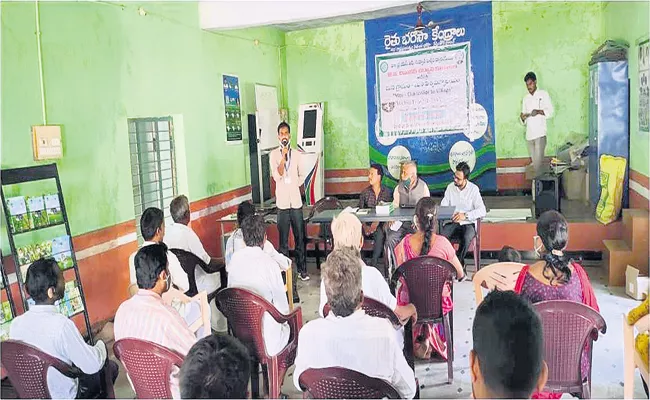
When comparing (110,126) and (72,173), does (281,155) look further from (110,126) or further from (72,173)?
(72,173)

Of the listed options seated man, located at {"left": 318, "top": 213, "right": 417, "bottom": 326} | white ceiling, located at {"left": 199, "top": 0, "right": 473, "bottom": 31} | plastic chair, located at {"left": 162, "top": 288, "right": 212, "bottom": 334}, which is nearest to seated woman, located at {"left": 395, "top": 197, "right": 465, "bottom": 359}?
seated man, located at {"left": 318, "top": 213, "right": 417, "bottom": 326}

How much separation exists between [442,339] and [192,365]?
114 inches

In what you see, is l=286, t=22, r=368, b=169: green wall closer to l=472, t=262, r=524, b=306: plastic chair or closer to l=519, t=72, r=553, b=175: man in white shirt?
l=519, t=72, r=553, b=175: man in white shirt

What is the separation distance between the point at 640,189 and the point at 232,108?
4.63 metres

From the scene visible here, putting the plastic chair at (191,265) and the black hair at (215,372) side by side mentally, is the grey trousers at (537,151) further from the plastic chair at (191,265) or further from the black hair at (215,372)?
the black hair at (215,372)

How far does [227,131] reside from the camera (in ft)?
23.7

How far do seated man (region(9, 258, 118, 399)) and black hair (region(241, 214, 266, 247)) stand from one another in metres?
1.10

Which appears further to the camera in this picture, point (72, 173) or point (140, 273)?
point (72, 173)

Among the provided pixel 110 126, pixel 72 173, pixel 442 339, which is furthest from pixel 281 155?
pixel 442 339

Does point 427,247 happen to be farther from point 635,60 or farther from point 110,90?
point 635,60

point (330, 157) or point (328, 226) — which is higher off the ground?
point (330, 157)

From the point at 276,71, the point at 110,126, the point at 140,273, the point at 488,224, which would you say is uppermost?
the point at 276,71

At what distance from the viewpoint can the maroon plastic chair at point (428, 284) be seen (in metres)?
3.53

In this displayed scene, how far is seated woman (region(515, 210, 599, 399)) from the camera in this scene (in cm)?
270
